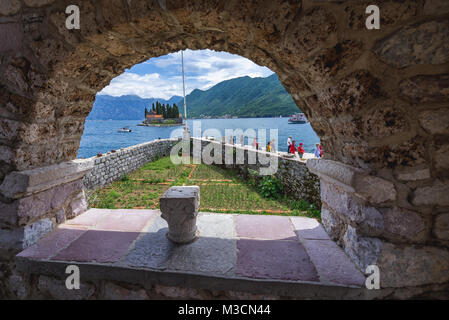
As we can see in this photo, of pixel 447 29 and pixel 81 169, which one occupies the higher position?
pixel 447 29

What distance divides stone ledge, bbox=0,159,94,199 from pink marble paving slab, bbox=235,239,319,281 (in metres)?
1.79

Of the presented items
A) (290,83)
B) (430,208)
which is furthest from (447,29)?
(430,208)

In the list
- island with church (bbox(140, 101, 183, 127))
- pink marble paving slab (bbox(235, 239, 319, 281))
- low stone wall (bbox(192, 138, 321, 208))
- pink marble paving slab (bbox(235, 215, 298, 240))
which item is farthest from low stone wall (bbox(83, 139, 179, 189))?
island with church (bbox(140, 101, 183, 127))

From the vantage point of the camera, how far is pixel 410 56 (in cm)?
120

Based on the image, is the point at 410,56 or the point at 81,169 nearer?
the point at 410,56

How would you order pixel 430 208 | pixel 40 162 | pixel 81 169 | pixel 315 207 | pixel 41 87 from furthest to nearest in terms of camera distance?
pixel 315 207 < pixel 81 169 < pixel 40 162 < pixel 41 87 < pixel 430 208

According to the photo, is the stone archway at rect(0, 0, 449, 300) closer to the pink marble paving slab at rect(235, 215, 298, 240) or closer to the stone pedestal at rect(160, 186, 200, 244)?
the pink marble paving slab at rect(235, 215, 298, 240)

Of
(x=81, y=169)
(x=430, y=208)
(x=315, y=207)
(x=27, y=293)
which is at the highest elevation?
(x=81, y=169)

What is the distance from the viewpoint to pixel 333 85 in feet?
4.49

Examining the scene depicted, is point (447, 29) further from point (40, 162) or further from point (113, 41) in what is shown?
point (40, 162)

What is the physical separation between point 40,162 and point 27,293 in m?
1.14

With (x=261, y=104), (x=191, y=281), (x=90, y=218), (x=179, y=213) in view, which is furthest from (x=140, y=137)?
(x=261, y=104)

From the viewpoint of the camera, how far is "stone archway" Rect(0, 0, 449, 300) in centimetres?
123

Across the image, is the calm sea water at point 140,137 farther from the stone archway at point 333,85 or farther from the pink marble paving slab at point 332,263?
the pink marble paving slab at point 332,263
